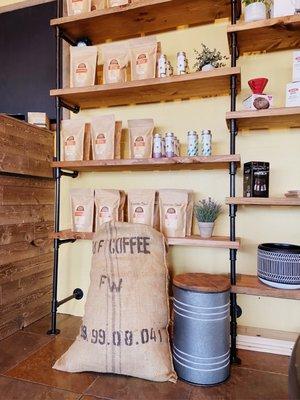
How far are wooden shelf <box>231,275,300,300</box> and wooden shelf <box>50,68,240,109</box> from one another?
41.0 inches

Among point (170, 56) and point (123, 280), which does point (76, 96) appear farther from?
point (123, 280)

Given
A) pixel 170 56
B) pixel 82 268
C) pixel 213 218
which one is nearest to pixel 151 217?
pixel 213 218

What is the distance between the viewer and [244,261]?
5.96 ft

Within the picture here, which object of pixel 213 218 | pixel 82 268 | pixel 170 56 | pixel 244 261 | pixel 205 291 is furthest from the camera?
pixel 82 268

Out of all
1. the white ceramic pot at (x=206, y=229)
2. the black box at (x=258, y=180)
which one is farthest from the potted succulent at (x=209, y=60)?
the white ceramic pot at (x=206, y=229)

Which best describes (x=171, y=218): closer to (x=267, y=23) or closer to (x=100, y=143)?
(x=100, y=143)

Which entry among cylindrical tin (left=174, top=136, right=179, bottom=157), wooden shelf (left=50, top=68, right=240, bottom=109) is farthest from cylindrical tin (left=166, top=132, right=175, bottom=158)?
wooden shelf (left=50, top=68, right=240, bottom=109)

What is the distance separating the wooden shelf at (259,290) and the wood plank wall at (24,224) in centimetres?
127

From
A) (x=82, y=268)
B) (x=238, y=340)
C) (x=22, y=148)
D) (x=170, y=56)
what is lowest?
(x=238, y=340)

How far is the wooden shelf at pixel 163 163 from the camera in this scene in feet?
5.18

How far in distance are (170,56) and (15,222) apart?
1.39 meters

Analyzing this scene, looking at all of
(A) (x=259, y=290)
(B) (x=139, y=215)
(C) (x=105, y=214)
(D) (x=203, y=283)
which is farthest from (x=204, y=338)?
(C) (x=105, y=214)

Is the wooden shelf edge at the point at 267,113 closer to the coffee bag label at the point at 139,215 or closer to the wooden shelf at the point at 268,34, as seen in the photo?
the wooden shelf at the point at 268,34

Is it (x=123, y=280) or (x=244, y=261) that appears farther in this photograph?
(x=244, y=261)
